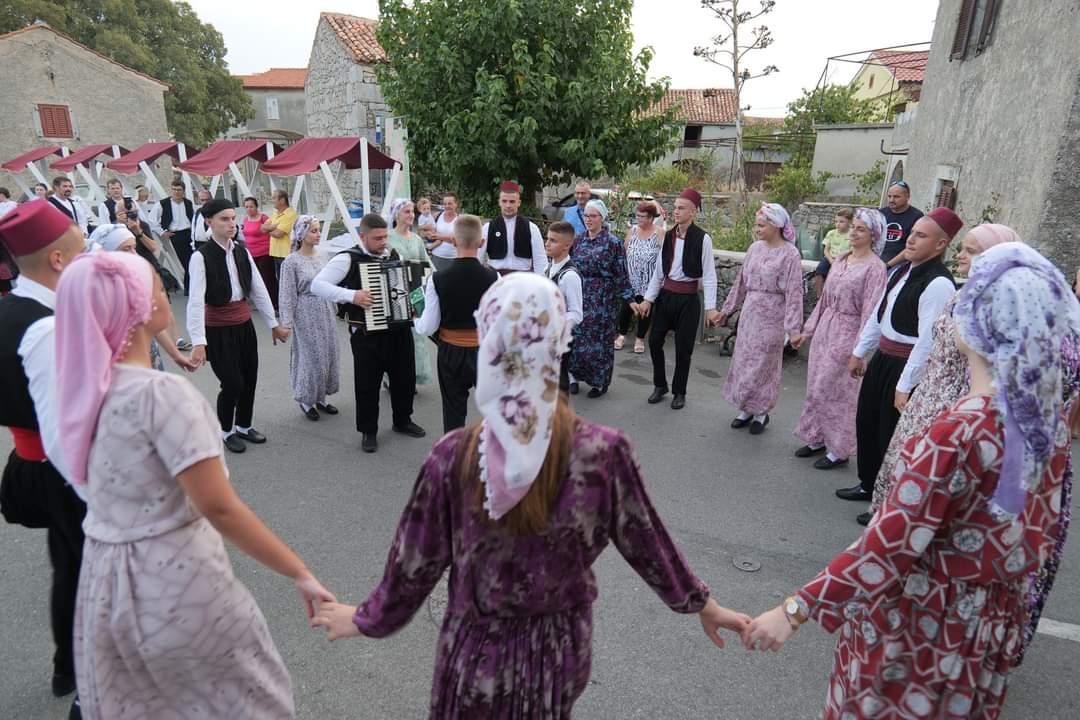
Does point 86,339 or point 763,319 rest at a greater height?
point 86,339

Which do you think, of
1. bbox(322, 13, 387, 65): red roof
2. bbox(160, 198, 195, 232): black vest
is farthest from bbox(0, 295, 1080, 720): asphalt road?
bbox(322, 13, 387, 65): red roof

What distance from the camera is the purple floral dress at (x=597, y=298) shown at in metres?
6.23

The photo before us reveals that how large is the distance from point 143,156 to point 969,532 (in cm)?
1531

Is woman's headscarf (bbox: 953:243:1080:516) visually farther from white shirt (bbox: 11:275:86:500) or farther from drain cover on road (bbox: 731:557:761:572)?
white shirt (bbox: 11:275:86:500)

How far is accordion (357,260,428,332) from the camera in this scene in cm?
482

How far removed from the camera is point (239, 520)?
5.45ft

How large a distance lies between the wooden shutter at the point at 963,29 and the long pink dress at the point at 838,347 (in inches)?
253

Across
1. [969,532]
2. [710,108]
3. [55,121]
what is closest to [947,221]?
[969,532]

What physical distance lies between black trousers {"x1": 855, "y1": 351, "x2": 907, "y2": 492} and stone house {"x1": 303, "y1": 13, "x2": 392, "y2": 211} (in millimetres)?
17369

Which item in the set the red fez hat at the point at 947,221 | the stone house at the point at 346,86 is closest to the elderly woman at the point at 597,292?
the red fez hat at the point at 947,221

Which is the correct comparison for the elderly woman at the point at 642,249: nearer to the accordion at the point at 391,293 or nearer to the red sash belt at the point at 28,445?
the accordion at the point at 391,293

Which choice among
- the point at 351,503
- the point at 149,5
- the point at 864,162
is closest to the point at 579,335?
the point at 351,503

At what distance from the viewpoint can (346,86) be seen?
2123 centimetres

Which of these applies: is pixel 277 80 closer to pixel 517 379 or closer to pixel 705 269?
pixel 705 269
